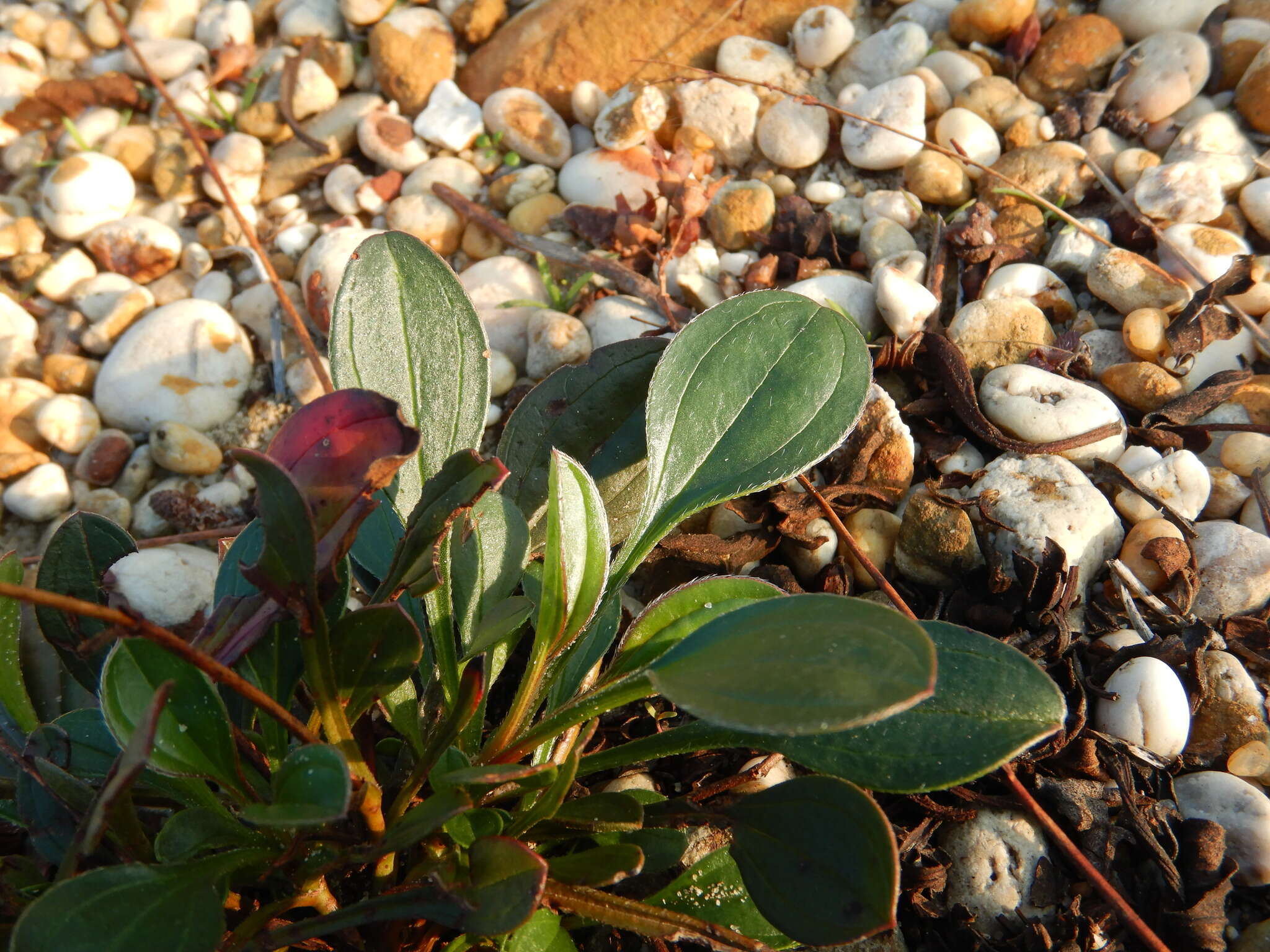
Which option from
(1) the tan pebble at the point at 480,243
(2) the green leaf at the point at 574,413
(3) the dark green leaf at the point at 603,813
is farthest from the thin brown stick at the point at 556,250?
(3) the dark green leaf at the point at 603,813

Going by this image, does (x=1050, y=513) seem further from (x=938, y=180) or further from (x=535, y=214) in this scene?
(x=535, y=214)

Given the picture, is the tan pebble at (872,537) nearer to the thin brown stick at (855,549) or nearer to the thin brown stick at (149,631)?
the thin brown stick at (855,549)

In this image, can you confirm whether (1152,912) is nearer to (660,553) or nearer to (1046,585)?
(1046,585)

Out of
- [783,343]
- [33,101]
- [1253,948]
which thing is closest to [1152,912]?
[1253,948]

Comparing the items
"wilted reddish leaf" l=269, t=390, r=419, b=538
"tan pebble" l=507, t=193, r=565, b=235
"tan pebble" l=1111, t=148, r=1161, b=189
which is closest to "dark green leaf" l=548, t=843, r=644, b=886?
"wilted reddish leaf" l=269, t=390, r=419, b=538

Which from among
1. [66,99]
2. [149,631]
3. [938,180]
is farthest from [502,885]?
[66,99]

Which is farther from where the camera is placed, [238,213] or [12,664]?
[238,213]
